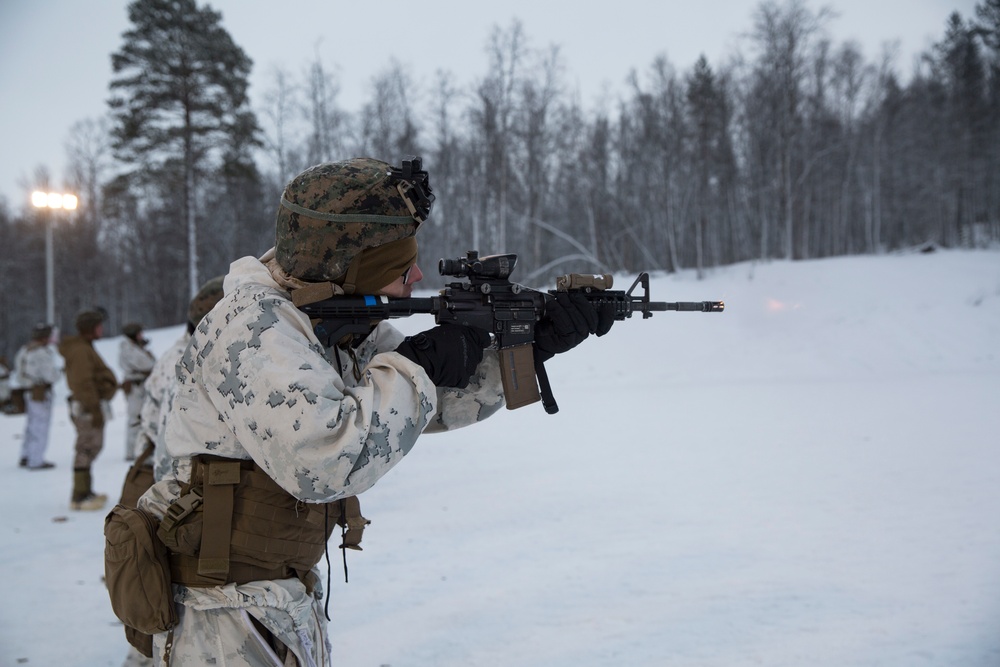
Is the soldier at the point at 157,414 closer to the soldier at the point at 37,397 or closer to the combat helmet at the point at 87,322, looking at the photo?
the combat helmet at the point at 87,322

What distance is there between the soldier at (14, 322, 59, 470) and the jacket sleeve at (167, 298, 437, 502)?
884 cm

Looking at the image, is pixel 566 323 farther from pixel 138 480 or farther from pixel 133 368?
pixel 133 368

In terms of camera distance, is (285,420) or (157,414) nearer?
(285,420)

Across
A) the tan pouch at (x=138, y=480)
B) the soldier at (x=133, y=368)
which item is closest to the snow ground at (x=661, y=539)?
the soldier at (x=133, y=368)

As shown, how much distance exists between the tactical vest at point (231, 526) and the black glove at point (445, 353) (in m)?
0.47

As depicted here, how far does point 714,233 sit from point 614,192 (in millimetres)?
5000

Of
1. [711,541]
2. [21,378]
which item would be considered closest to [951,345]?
[711,541]

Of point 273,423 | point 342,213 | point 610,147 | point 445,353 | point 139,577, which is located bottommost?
point 139,577

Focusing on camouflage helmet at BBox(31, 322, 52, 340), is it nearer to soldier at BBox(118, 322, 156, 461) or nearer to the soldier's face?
soldier at BBox(118, 322, 156, 461)

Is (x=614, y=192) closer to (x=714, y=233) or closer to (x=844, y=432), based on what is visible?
(x=714, y=233)

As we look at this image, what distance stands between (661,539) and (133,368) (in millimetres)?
6868

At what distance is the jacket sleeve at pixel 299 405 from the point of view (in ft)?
4.82

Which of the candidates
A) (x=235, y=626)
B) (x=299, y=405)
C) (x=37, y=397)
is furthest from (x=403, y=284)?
(x=37, y=397)

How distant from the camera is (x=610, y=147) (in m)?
26.1
